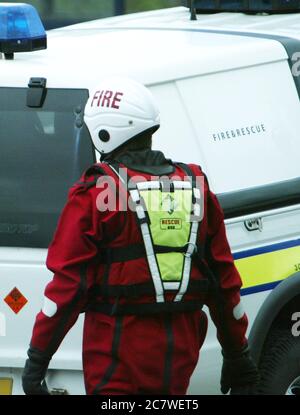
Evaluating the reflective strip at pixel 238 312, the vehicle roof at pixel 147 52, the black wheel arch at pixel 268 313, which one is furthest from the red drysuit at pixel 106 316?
the black wheel arch at pixel 268 313

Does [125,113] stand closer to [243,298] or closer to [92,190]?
[92,190]

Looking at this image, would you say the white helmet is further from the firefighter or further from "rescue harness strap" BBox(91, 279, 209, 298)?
"rescue harness strap" BBox(91, 279, 209, 298)

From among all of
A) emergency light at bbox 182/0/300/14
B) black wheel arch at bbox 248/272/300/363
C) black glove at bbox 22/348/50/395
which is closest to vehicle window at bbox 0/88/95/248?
black glove at bbox 22/348/50/395

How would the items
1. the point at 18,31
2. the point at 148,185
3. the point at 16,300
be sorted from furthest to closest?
the point at 18,31
the point at 16,300
the point at 148,185

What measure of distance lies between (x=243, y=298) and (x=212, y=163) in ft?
1.72

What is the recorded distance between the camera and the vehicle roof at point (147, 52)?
475 cm

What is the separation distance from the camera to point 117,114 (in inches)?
160

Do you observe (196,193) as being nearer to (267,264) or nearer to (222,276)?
(222,276)

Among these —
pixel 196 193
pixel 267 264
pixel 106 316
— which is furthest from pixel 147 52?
pixel 106 316

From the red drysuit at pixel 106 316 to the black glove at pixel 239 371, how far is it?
0.28 metres

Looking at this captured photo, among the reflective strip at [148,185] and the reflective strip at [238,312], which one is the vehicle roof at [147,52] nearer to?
the reflective strip at [148,185]

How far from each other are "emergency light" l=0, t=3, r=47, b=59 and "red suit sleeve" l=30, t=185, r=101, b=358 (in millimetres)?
1073

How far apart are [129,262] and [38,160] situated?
32.8 inches

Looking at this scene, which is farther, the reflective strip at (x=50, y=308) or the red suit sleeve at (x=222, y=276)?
the red suit sleeve at (x=222, y=276)
